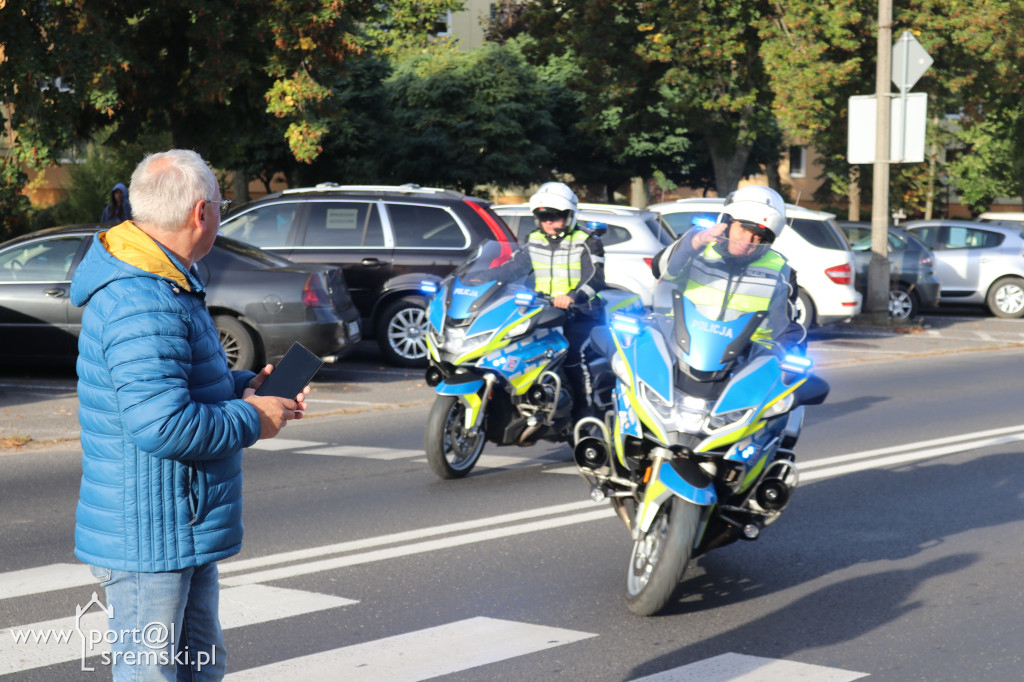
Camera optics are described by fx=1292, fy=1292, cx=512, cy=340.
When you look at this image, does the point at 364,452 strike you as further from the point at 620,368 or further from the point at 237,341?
the point at 620,368

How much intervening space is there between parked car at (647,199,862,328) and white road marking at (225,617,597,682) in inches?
521

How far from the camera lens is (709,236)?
229 inches

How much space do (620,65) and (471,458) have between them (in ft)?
72.4

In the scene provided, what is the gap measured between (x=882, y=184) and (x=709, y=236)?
1547 centimetres

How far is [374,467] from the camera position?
28.8ft

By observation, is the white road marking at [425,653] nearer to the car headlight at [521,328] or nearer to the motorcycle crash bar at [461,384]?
the motorcycle crash bar at [461,384]

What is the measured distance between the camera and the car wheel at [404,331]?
47.8ft

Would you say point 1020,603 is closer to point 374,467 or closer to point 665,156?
point 374,467

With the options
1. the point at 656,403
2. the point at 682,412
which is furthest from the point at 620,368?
the point at 682,412

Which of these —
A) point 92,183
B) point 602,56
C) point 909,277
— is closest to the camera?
point 909,277

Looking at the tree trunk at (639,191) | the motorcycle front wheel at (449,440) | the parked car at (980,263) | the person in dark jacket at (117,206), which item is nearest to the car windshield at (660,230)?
the person in dark jacket at (117,206)

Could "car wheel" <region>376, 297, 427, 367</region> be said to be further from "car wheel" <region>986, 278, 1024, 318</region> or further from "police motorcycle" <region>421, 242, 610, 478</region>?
"car wheel" <region>986, 278, 1024, 318</region>

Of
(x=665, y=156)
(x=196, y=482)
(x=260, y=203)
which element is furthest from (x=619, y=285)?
(x=665, y=156)

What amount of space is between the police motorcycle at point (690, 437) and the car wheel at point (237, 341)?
719cm
